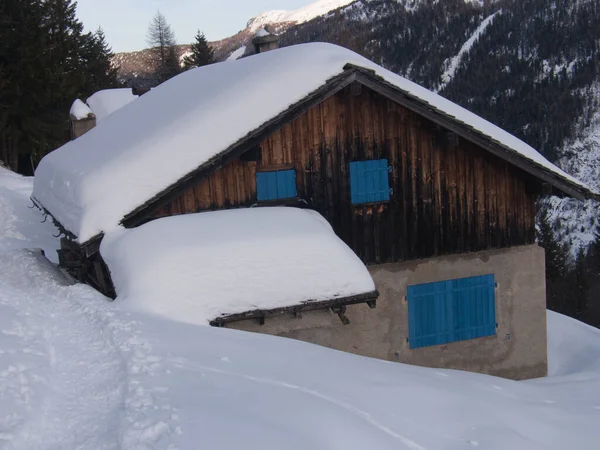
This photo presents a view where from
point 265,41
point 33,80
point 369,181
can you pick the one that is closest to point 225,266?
point 369,181

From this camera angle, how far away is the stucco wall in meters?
11.8

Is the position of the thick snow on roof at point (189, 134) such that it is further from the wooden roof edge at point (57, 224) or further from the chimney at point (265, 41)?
the chimney at point (265, 41)

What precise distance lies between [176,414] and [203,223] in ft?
16.9

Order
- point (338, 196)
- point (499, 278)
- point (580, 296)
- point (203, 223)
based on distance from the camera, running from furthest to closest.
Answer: point (580, 296) < point (499, 278) < point (338, 196) < point (203, 223)

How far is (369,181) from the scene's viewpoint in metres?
12.0

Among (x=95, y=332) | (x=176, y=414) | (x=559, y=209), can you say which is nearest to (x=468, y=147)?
(x=95, y=332)

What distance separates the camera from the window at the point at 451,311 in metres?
12.2

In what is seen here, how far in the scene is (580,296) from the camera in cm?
5497

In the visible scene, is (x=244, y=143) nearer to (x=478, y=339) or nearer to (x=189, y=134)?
(x=189, y=134)

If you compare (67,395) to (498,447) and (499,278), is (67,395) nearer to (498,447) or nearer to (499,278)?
(498,447)

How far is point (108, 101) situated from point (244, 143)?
2325 centimetres

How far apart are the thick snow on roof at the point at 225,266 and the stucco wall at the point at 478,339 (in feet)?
4.27

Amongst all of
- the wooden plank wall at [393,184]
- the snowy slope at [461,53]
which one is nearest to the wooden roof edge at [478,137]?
the wooden plank wall at [393,184]

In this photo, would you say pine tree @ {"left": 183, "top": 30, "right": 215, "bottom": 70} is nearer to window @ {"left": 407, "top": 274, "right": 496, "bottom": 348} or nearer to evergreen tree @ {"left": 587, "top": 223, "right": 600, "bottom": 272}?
evergreen tree @ {"left": 587, "top": 223, "right": 600, "bottom": 272}
